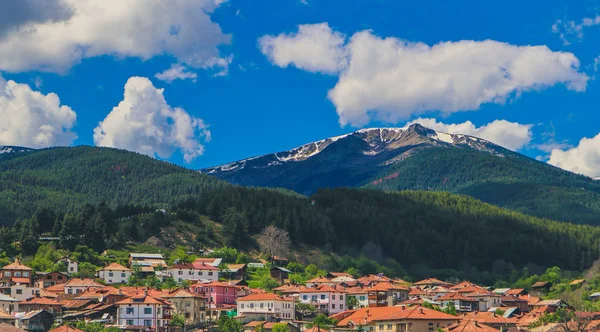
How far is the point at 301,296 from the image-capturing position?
14612cm

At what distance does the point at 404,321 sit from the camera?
10962 cm

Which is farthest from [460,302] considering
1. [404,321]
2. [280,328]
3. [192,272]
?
[192,272]

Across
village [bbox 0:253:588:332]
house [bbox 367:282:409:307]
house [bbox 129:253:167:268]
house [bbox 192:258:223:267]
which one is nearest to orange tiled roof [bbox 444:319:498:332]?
village [bbox 0:253:588:332]

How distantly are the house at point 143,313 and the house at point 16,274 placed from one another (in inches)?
1316

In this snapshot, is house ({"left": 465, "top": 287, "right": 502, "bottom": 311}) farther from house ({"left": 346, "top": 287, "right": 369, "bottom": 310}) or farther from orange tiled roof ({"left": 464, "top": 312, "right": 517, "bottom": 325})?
orange tiled roof ({"left": 464, "top": 312, "right": 517, "bottom": 325})

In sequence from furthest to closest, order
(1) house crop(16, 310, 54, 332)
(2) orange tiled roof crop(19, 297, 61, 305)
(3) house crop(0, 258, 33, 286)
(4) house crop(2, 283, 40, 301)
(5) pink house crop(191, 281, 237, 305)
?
(3) house crop(0, 258, 33, 286), (5) pink house crop(191, 281, 237, 305), (4) house crop(2, 283, 40, 301), (2) orange tiled roof crop(19, 297, 61, 305), (1) house crop(16, 310, 54, 332)

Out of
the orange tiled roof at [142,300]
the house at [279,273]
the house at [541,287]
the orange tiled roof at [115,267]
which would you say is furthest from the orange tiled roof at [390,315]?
the house at [541,287]

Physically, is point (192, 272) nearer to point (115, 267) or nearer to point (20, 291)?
point (115, 267)

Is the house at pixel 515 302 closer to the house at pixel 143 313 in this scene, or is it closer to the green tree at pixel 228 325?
the green tree at pixel 228 325

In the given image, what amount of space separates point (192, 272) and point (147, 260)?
16.9 meters

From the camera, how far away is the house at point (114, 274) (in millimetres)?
159500

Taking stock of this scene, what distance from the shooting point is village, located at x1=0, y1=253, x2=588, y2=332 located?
374ft

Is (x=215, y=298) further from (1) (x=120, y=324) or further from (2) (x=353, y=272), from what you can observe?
(2) (x=353, y=272)

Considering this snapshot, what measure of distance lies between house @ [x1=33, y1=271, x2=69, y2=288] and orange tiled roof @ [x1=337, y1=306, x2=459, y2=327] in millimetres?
50857
